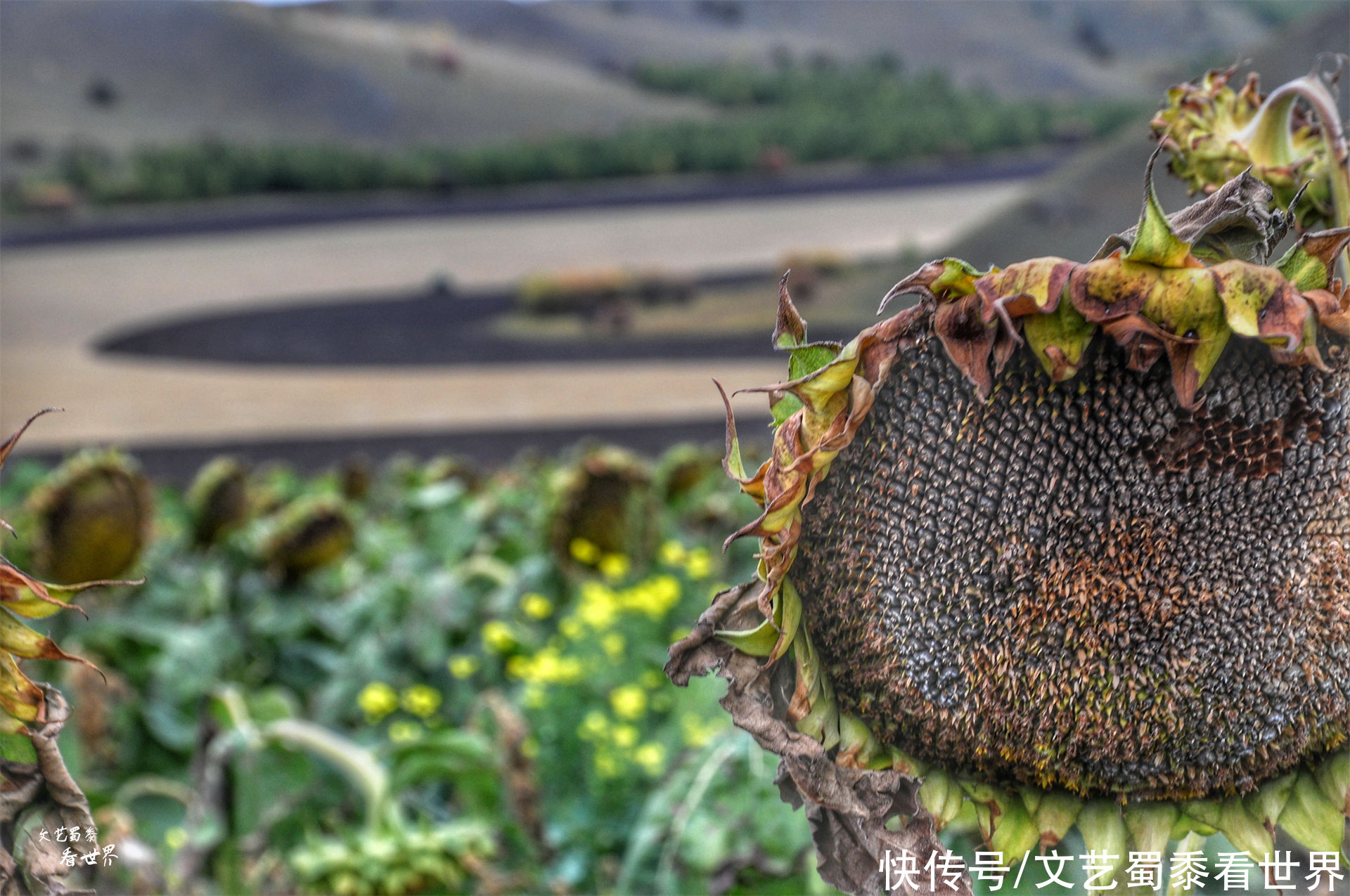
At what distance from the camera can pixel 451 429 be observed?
360 inches

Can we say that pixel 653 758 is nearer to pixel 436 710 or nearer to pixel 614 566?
pixel 614 566

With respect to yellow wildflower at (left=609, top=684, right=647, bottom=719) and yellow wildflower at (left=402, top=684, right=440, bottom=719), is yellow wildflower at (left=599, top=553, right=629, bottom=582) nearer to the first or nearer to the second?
yellow wildflower at (left=609, top=684, right=647, bottom=719)

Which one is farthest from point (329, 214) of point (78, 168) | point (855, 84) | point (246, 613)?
point (246, 613)

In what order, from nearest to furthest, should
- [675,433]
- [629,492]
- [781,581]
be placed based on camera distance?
[781,581]
[629,492]
[675,433]

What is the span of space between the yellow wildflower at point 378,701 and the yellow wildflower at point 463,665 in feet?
0.45

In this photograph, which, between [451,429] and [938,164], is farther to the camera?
[938,164]

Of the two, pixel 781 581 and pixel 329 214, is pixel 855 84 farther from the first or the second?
pixel 781 581

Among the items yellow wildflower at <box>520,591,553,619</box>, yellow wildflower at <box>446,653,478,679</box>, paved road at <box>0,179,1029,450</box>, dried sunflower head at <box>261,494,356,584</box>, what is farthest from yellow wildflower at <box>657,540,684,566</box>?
paved road at <box>0,179,1029,450</box>

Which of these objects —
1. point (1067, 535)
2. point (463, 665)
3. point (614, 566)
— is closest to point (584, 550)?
point (614, 566)

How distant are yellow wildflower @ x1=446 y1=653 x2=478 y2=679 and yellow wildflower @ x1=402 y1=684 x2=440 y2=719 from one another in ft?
0.22

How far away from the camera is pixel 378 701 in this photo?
2.67m

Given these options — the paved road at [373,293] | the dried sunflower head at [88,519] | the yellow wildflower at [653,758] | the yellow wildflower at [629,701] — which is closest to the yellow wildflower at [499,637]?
the yellow wildflower at [629,701]

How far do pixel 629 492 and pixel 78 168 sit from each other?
1286 cm

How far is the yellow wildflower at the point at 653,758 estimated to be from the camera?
2281 mm
